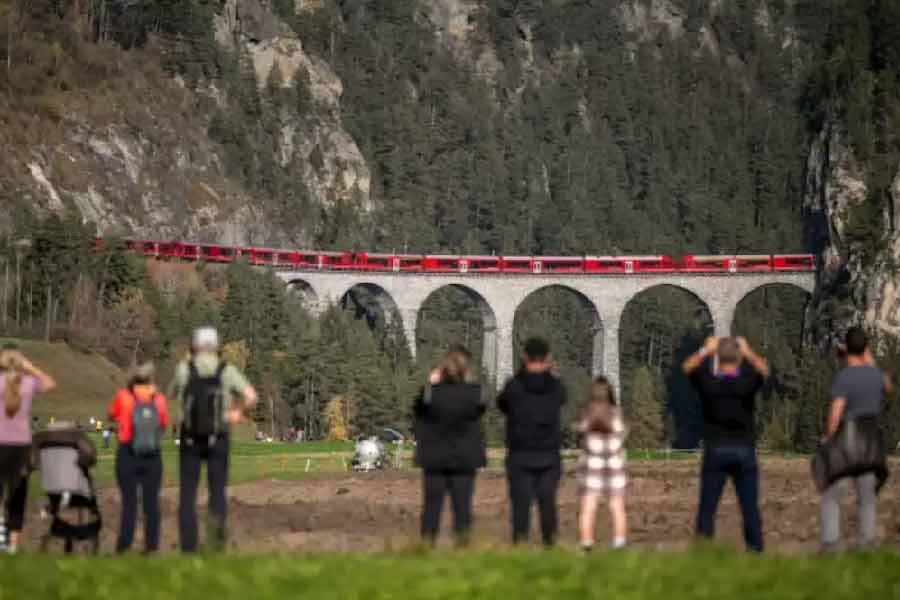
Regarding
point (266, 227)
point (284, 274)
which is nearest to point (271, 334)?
point (284, 274)

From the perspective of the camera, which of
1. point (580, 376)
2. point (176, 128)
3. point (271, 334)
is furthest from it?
point (580, 376)

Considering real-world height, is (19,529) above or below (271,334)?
below

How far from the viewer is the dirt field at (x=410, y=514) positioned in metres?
28.0

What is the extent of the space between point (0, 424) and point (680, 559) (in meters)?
7.53

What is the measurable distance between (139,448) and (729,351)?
6.15 meters

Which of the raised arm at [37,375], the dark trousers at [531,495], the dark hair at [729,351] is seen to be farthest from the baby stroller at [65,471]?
the dark hair at [729,351]

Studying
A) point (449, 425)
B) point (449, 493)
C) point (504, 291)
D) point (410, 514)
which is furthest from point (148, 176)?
point (449, 425)

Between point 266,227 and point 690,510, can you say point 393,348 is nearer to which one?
point 266,227

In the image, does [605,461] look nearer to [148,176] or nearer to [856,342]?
[856,342]

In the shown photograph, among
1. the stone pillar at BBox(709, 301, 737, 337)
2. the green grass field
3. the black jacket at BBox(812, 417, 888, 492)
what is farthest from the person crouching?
the stone pillar at BBox(709, 301, 737, 337)

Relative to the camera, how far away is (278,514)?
38156 mm

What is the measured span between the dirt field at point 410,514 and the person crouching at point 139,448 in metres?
1.68

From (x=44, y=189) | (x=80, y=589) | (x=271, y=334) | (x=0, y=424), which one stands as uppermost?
(x=44, y=189)

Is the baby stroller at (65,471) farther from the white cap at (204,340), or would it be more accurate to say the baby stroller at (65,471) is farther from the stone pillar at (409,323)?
the stone pillar at (409,323)
